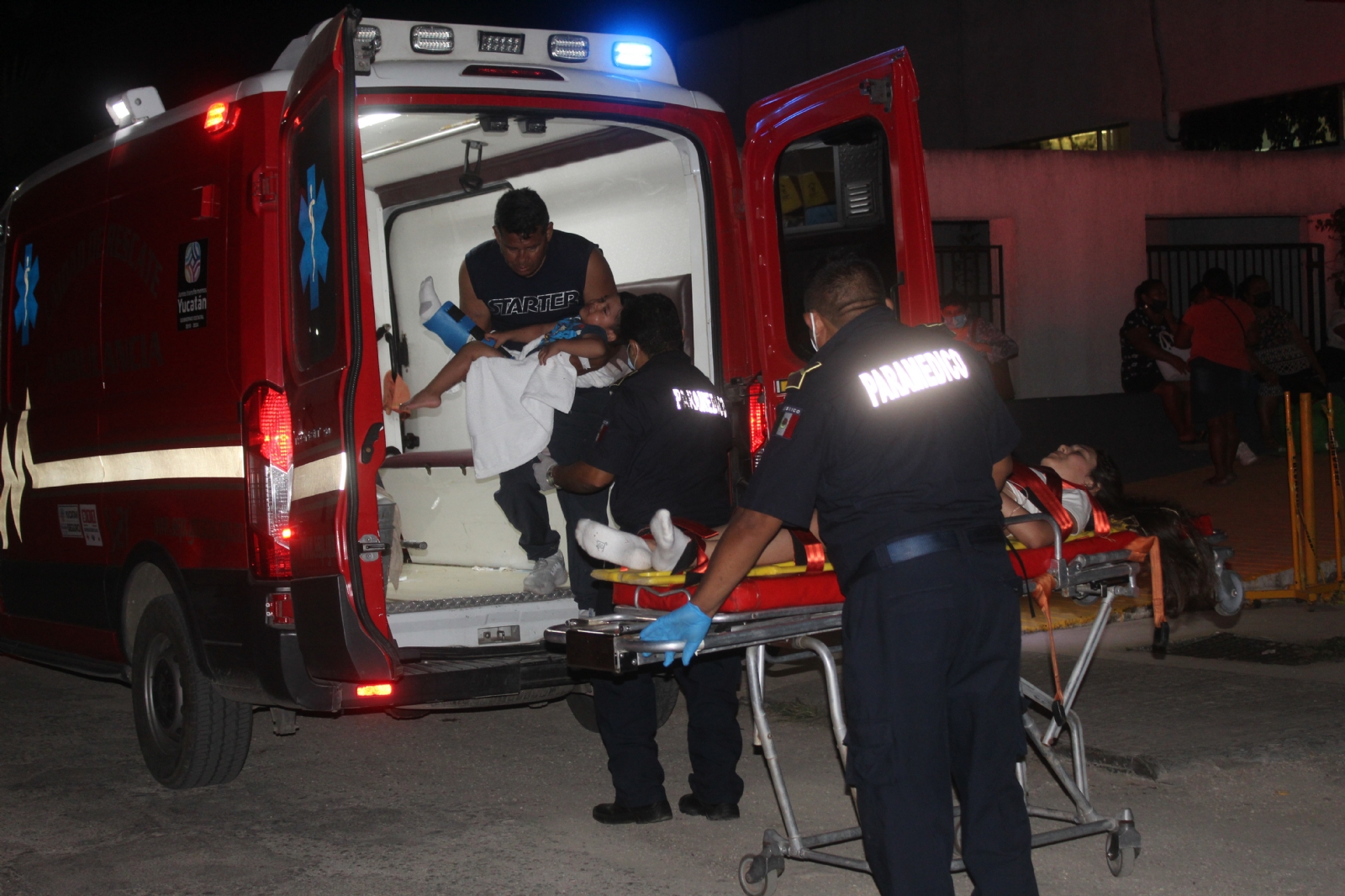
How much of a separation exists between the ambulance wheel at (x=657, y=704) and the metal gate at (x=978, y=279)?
32.0 feet

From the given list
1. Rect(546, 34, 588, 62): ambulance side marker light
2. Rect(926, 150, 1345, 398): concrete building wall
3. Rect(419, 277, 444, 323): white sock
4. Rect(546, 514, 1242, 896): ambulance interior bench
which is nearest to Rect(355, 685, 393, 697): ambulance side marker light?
Rect(546, 514, 1242, 896): ambulance interior bench

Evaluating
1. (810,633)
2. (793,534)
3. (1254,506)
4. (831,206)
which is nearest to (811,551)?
(793,534)

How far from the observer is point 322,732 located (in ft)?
21.0

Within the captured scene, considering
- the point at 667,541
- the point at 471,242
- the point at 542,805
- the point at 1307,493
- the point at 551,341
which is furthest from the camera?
the point at 471,242

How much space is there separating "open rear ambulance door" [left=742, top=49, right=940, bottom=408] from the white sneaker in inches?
45.2

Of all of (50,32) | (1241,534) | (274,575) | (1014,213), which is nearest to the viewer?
(274,575)

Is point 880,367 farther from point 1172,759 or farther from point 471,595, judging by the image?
point 471,595

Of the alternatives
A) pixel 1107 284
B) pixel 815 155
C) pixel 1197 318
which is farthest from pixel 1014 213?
pixel 815 155

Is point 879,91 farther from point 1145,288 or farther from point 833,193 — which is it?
point 1145,288

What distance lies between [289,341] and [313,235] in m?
0.37

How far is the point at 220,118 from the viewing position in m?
4.94

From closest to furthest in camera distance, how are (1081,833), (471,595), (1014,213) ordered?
(1081,833) < (471,595) < (1014,213)

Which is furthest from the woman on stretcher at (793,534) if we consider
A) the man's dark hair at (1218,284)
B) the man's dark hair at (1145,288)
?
the man's dark hair at (1145,288)

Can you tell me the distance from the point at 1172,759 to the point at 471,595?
9.33 feet
